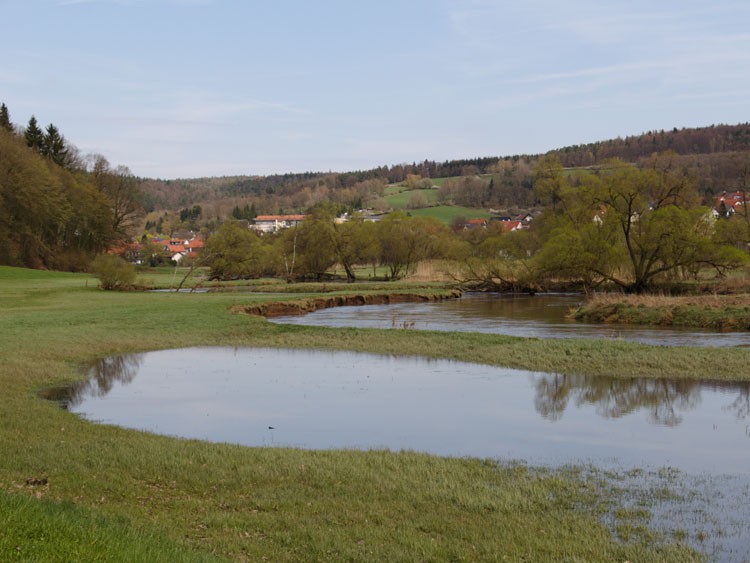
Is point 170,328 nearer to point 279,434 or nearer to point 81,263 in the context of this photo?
point 279,434

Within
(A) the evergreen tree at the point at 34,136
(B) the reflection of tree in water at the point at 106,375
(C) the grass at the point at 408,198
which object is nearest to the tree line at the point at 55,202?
(A) the evergreen tree at the point at 34,136

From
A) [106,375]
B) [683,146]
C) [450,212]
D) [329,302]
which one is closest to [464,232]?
[450,212]

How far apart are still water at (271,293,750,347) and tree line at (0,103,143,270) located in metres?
42.0

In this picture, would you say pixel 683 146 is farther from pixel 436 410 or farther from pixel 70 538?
pixel 70 538

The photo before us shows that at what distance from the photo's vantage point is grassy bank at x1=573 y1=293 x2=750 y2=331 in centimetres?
3522

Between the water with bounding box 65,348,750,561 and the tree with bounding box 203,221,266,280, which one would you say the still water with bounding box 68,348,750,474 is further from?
the tree with bounding box 203,221,266,280

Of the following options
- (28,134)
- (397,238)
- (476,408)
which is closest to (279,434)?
(476,408)

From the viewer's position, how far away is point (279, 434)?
49.4ft

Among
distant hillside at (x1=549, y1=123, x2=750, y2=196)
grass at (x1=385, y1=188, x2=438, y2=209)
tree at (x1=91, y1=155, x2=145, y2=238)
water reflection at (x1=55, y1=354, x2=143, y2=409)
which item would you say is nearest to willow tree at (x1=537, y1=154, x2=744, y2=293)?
water reflection at (x1=55, y1=354, x2=143, y2=409)

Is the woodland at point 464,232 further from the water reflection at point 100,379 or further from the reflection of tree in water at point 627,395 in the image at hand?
the water reflection at point 100,379

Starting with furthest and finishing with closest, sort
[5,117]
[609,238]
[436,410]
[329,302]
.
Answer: [5,117] → [609,238] → [329,302] → [436,410]

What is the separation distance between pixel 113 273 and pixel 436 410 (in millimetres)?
49350

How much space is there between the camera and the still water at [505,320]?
103 ft

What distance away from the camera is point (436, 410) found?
1748 centimetres
